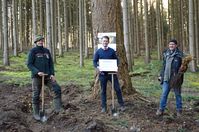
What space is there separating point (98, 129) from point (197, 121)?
2.84 meters

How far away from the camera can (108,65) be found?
9.62m

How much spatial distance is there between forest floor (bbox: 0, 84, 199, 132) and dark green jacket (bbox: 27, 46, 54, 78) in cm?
114

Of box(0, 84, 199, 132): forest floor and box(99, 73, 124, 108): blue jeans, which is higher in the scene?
box(99, 73, 124, 108): blue jeans

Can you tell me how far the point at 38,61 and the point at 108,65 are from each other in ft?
5.63

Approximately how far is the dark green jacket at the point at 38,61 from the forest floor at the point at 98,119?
1.14 m

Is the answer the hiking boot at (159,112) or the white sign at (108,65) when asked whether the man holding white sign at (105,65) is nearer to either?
the white sign at (108,65)

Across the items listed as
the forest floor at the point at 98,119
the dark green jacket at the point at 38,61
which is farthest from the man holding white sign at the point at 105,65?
the dark green jacket at the point at 38,61

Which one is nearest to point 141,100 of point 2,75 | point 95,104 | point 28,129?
point 95,104

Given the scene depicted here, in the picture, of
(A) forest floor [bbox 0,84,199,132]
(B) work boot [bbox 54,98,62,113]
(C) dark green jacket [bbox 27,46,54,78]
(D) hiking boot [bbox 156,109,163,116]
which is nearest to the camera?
(A) forest floor [bbox 0,84,199,132]

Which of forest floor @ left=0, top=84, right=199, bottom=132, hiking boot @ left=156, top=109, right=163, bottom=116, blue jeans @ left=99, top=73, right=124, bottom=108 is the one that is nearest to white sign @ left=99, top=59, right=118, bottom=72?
blue jeans @ left=99, top=73, right=124, bottom=108

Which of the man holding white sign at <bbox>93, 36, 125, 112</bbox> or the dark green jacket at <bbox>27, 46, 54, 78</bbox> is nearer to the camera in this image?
the dark green jacket at <bbox>27, 46, 54, 78</bbox>

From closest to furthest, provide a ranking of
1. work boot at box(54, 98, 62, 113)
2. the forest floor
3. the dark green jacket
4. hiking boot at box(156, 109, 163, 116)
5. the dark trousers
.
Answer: the forest floor
the dark green jacket
the dark trousers
hiking boot at box(156, 109, 163, 116)
work boot at box(54, 98, 62, 113)

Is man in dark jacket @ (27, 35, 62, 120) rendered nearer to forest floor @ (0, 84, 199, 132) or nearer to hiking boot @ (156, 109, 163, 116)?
forest floor @ (0, 84, 199, 132)

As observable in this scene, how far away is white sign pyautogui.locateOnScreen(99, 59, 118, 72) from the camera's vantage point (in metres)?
9.61
